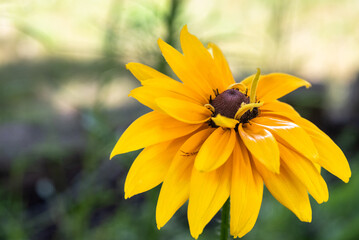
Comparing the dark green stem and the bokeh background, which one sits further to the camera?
the bokeh background

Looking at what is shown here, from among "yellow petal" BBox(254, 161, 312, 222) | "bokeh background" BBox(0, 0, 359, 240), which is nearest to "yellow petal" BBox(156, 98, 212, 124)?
"yellow petal" BBox(254, 161, 312, 222)

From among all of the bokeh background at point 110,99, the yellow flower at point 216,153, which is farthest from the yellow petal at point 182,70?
the bokeh background at point 110,99

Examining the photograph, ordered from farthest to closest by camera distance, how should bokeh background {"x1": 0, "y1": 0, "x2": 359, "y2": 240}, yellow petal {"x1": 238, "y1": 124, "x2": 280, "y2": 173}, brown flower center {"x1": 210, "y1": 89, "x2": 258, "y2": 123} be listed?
bokeh background {"x1": 0, "y1": 0, "x2": 359, "y2": 240} → brown flower center {"x1": 210, "y1": 89, "x2": 258, "y2": 123} → yellow petal {"x1": 238, "y1": 124, "x2": 280, "y2": 173}

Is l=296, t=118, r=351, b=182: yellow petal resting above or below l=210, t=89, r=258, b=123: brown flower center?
below

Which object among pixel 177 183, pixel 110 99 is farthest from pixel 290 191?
pixel 110 99

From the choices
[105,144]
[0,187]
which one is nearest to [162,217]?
[105,144]

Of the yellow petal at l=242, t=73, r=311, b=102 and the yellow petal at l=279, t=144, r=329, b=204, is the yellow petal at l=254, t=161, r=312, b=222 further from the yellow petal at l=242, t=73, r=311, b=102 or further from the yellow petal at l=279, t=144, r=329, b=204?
the yellow petal at l=242, t=73, r=311, b=102

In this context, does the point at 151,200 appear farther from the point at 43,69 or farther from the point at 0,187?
the point at 43,69
